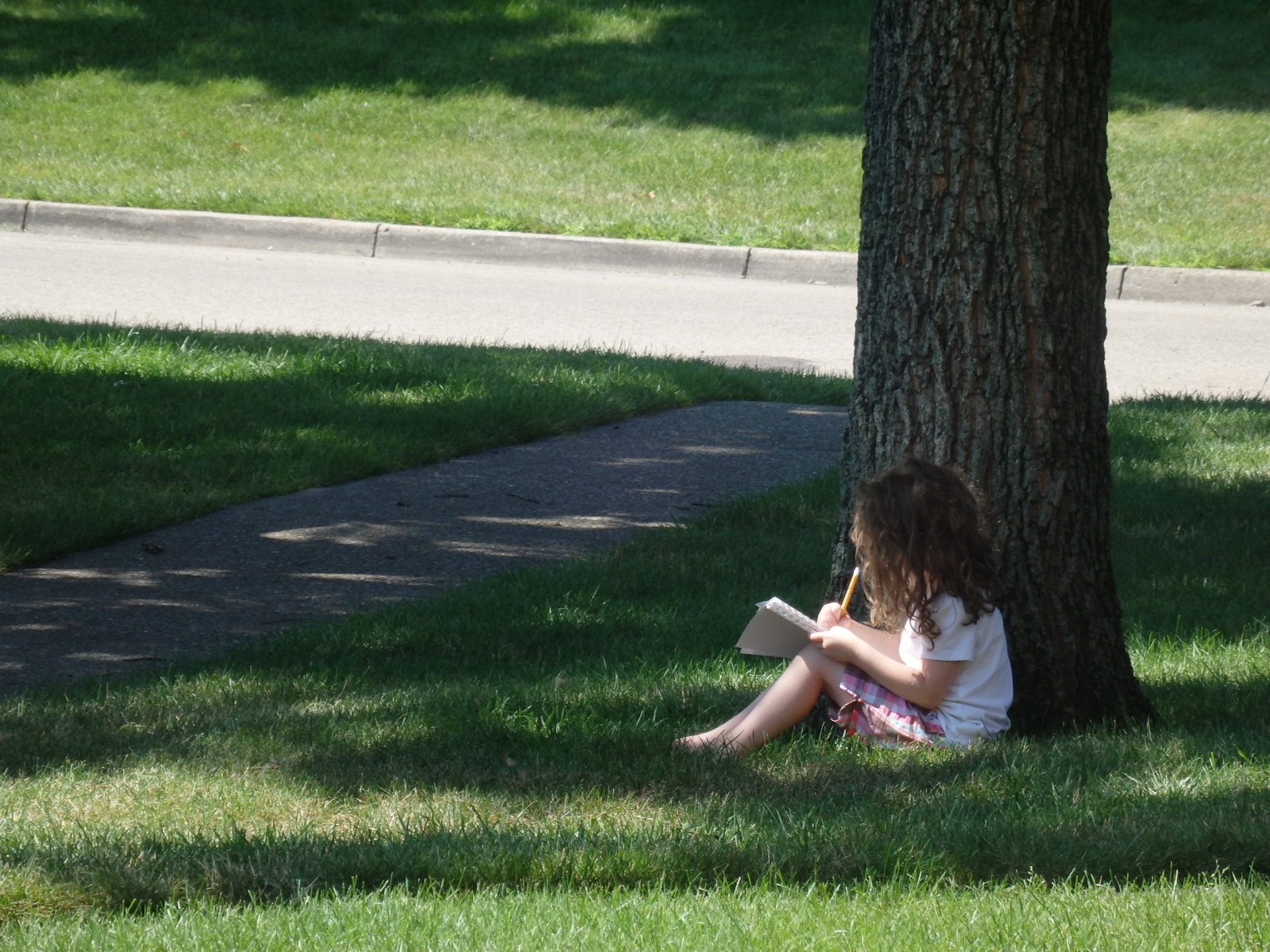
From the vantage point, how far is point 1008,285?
12.1ft

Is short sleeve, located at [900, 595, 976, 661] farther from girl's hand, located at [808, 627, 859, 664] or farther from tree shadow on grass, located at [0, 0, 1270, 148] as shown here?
tree shadow on grass, located at [0, 0, 1270, 148]

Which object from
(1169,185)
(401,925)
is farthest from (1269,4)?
(401,925)

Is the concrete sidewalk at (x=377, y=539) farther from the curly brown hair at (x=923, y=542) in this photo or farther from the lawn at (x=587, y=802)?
the curly brown hair at (x=923, y=542)

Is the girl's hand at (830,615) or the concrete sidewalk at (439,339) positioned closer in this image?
the girl's hand at (830,615)

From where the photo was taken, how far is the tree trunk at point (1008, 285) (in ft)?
12.0

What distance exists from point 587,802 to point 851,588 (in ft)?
3.09

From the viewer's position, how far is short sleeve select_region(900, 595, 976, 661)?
12.3 feet

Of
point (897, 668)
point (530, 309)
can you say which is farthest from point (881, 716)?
point (530, 309)

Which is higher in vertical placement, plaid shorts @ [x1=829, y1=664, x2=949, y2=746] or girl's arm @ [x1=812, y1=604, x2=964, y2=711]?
girl's arm @ [x1=812, y1=604, x2=964, y2=711]

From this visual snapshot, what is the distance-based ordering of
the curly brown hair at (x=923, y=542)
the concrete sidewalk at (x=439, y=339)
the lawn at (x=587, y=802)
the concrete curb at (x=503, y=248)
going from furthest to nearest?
the concrete curb at (x=503, y=248), the concrete sidewalk at (x=439, y=339), the curly brown hair at (x=923, y=542), the lawn at (x=587, y=802)

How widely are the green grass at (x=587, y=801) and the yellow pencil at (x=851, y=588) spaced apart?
13.4 inches

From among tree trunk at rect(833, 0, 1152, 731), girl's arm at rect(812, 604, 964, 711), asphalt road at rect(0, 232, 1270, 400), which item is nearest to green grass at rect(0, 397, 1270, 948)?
girl's arm at rect(812, 604, 964, 711)

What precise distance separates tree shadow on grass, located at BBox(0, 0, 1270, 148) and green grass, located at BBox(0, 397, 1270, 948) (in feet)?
35.7

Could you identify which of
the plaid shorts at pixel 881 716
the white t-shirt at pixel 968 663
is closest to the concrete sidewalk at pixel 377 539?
the plaid shorts at pixel 881 716
